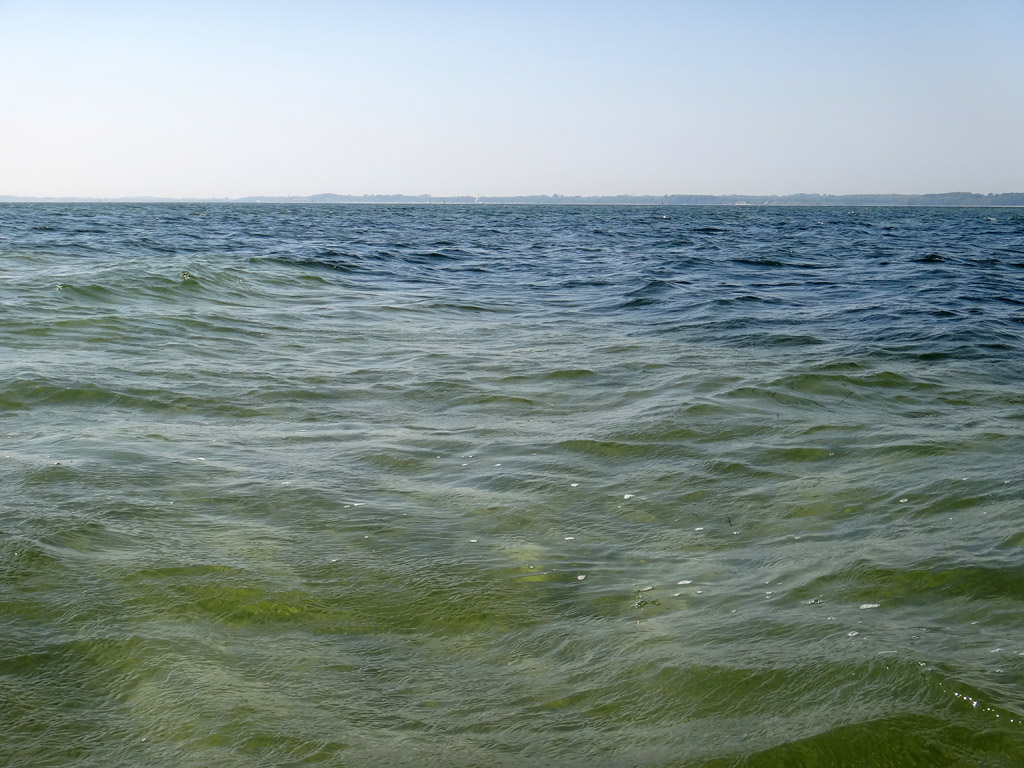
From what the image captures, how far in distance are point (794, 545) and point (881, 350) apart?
5.77m

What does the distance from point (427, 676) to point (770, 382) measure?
17.0 ft

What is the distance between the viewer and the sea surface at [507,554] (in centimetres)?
238

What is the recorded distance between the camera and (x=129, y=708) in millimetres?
2453

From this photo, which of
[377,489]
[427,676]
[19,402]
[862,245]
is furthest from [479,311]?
[862,245]

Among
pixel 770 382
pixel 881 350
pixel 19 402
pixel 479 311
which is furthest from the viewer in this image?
pixel 479 311

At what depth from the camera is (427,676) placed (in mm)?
2689

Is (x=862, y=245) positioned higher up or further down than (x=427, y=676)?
higher up

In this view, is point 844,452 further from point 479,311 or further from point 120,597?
point 479,311

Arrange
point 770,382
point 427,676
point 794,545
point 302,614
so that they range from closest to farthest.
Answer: point 427,676 → point 302,614 → point 794,545 → point 770,382

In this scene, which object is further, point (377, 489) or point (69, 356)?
point (69, 356)

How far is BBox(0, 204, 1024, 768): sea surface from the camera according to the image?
2.38m

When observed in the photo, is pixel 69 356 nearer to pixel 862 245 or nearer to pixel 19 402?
pixel 19 402

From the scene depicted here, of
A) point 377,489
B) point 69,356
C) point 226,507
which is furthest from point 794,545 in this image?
point 69,356

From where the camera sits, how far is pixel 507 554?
12.0ft
